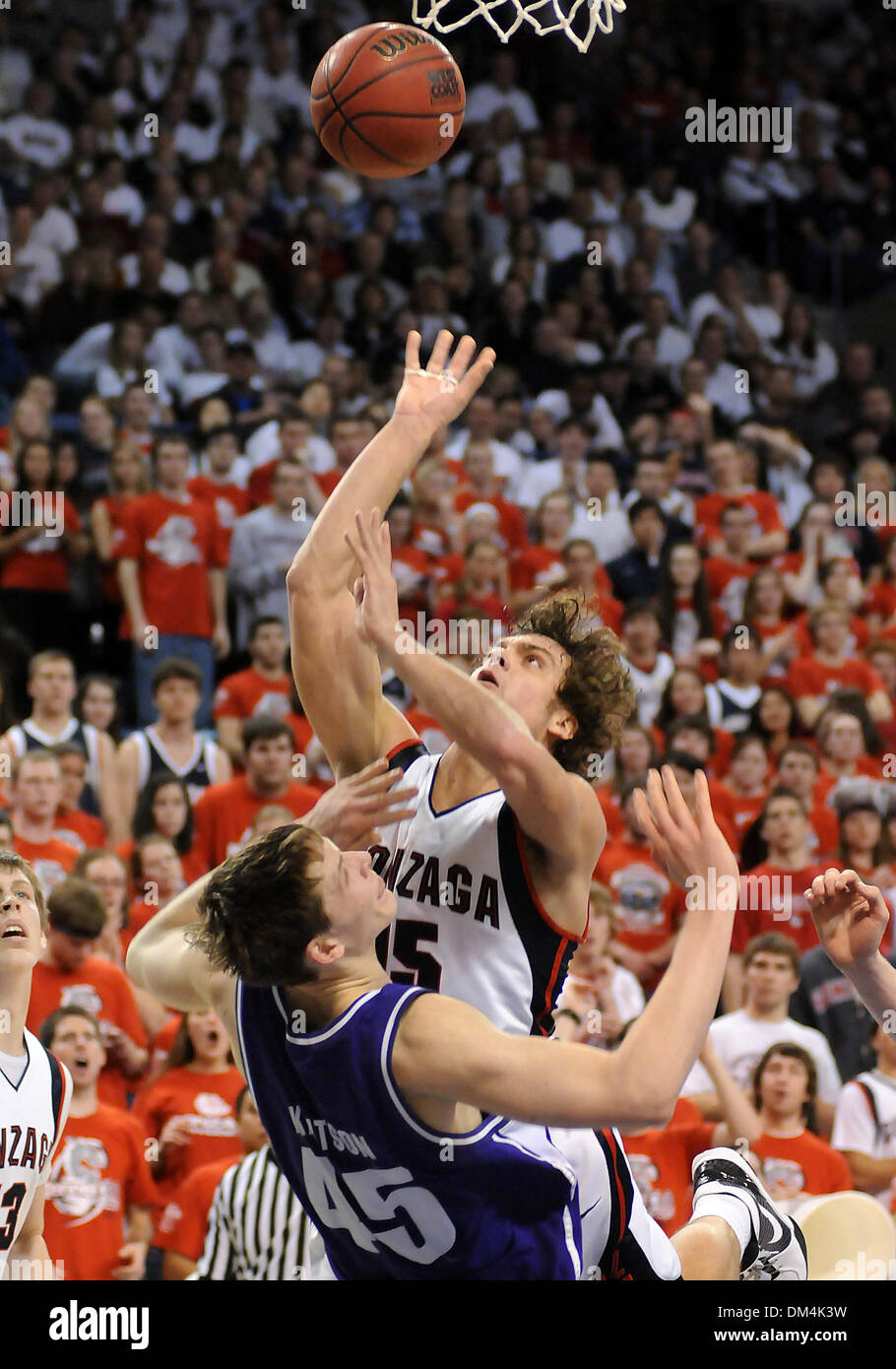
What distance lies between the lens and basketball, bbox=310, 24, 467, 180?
4.52 metres

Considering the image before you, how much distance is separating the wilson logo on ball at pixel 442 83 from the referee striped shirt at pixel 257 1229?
9.39ft

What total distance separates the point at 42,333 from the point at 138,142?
2072mm

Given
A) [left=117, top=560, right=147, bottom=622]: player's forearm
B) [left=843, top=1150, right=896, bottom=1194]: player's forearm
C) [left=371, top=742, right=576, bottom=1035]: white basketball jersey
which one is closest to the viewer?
[left=371, top=742, right=576, bottom=1035]: white basketball jersey

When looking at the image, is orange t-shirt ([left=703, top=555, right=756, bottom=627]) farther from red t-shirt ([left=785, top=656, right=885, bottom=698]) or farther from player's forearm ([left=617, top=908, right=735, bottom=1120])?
player's forearm ([left=617, top=908, right=735, bottom=1120])

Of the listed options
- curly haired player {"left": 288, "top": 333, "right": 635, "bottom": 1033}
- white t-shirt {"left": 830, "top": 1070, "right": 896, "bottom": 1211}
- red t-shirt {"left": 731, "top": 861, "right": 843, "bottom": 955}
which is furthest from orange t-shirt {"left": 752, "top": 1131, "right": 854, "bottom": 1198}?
curly haired player {"left": 288, "top": 333, "right": 635, "bottom": 1033}

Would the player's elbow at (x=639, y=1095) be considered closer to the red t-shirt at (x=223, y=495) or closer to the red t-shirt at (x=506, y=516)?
the red t-shirt at (x=223, y=495)

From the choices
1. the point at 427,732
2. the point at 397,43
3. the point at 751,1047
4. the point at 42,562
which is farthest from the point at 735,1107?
the point at 42,562

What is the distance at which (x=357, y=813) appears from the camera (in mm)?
3178

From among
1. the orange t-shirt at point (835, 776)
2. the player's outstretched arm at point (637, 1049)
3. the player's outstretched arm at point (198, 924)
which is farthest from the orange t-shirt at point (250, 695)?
the player's outstretched arm at point (637, 1049)

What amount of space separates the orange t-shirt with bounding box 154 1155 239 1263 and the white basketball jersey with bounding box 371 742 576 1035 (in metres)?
1.93

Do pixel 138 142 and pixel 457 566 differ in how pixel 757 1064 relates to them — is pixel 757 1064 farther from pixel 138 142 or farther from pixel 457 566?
pixel 138 142

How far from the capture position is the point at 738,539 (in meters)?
9.25

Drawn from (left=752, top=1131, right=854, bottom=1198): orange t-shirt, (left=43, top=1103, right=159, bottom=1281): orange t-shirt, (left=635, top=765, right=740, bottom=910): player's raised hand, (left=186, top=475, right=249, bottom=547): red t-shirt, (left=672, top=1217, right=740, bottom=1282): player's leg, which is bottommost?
(left=752, top=1131, right=854, bottom=1198): orange t-shirt
